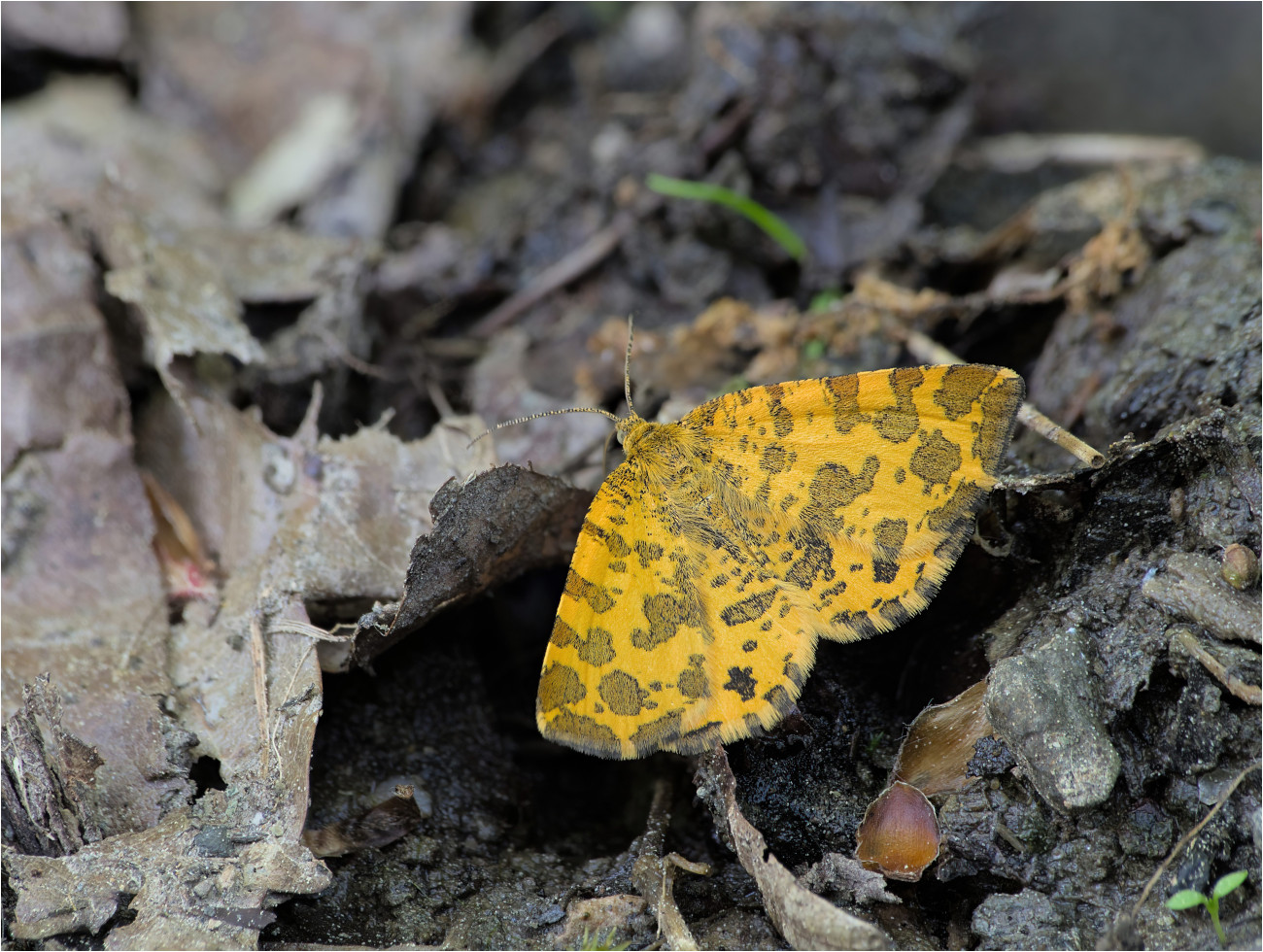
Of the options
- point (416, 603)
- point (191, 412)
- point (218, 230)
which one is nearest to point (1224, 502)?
point (416, 603)

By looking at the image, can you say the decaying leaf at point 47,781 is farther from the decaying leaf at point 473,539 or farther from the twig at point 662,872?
the twig at point 662,872

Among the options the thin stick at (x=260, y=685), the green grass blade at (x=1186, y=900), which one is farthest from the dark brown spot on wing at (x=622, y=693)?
the green grass blade at (x=1186, y=900)

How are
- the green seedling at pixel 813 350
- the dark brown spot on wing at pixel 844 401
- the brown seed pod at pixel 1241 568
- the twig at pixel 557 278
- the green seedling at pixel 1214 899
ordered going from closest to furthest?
the green seedling at pixel 1214 899 < the brown seed pod at pixel 1241 568 < the dark brown spot on wing at pixel 844 401 < the green seedling at pixel 813 350 < the twig at pixel 557 278

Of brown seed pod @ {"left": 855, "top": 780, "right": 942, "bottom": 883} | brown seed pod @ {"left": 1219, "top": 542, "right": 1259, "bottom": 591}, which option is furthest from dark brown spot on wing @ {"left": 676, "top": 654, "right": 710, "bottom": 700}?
brown seed pod @ {"left": 1219, "top": 542, "right": 1259, "bottom": 591}

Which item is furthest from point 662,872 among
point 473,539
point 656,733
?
point 473,539

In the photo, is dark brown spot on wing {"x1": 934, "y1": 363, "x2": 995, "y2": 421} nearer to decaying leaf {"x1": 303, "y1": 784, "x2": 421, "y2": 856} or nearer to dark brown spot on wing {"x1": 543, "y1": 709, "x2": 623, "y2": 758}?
dark brown spot on wing {"x1": 543, "y1": 709, "x2": 623, "y2": 758}

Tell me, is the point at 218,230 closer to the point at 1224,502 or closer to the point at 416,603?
the point at 416,603

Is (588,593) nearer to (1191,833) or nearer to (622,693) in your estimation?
(622,693)
